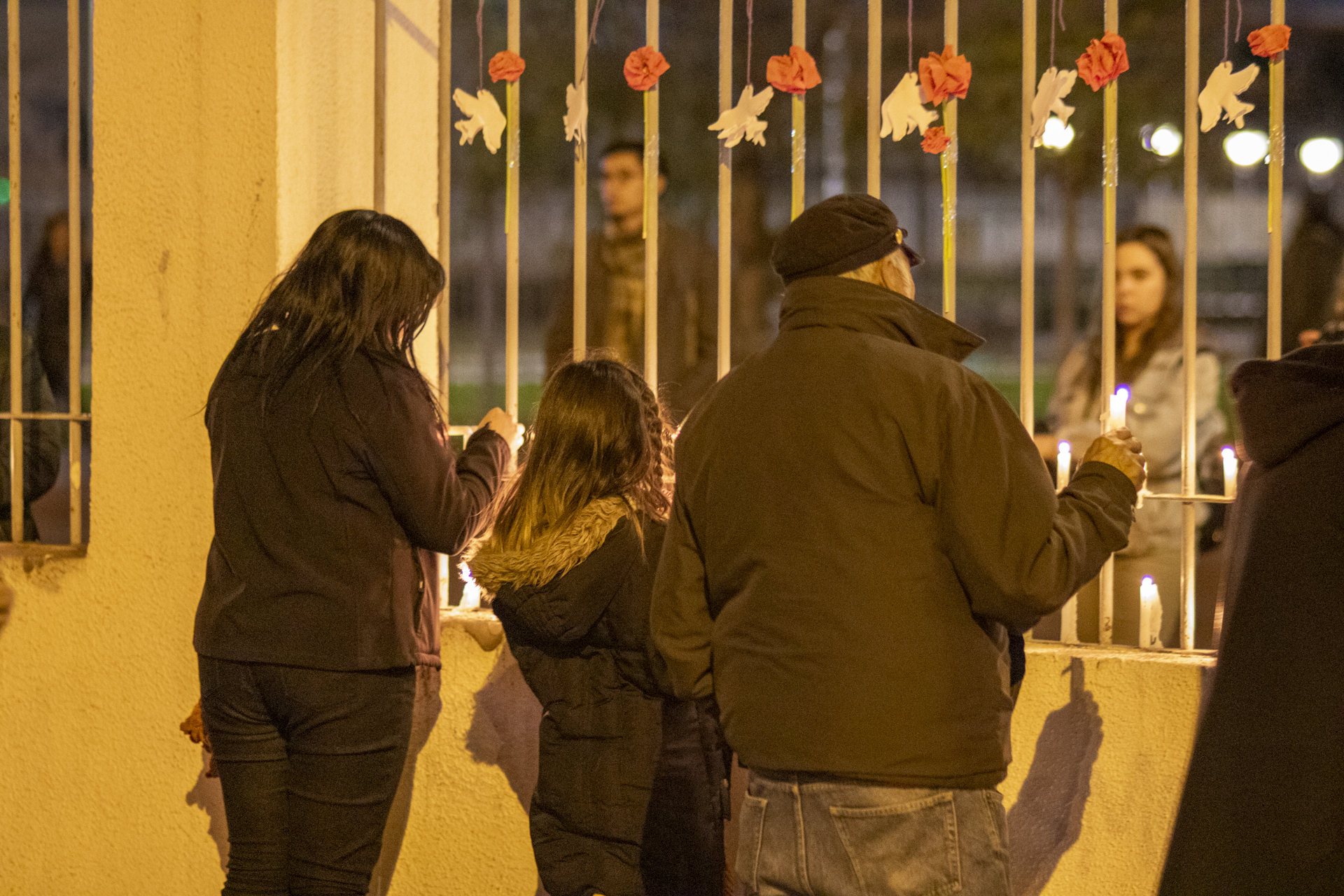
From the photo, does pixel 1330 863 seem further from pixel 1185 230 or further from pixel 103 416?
pixel 103 416

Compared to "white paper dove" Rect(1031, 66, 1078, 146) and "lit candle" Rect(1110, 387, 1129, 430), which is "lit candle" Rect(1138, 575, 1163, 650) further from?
"white paper dove" Rect(1031, 66, 1078, 146)

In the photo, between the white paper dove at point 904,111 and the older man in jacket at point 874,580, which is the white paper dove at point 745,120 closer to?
the white paper dove at point 904,111

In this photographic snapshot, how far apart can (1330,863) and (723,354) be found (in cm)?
185

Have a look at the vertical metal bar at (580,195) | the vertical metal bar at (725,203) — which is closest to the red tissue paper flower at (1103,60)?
Result: the vertical metal bar at (725,203)

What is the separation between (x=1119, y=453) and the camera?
6.87 feet

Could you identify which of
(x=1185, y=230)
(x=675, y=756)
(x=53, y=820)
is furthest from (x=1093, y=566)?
(x=53, y=820)

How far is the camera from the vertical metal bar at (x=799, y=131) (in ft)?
10.2

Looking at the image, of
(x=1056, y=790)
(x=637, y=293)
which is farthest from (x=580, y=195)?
(x=1056, y=790)

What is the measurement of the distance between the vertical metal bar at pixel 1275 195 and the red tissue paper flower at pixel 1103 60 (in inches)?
13.3

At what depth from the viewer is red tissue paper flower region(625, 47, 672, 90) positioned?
128 inches

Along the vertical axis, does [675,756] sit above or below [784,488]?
below

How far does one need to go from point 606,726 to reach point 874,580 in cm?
91

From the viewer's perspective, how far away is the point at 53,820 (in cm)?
359

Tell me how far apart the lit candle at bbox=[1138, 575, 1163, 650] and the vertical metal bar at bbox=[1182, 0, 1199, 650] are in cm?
6
